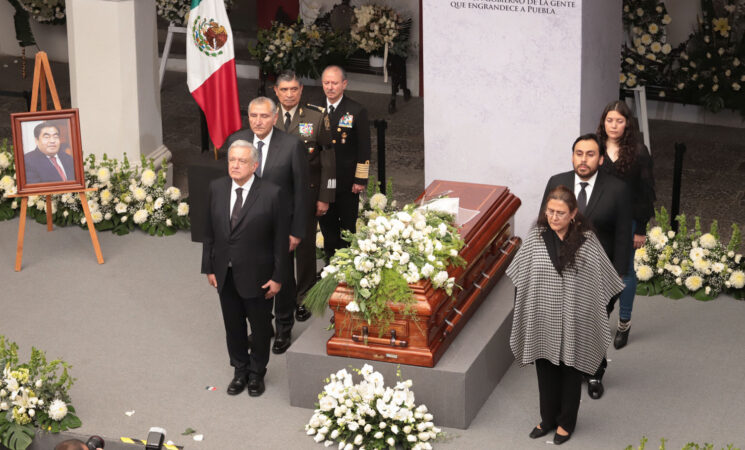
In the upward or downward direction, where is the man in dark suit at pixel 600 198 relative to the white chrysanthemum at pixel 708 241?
upward

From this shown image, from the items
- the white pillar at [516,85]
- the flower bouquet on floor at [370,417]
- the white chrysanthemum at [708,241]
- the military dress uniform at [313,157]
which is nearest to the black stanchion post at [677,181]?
the white pillar at [516,85]

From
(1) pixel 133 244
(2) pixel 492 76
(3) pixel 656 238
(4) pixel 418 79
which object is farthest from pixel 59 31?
(3) pixel 656 238

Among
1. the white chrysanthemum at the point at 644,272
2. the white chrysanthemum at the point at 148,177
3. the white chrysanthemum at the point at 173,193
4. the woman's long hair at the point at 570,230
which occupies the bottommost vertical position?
the white chrysanthemum at the point at 644,272

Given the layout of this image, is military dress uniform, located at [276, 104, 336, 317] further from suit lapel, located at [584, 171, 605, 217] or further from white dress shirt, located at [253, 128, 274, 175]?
suit lapel, located at [584, 171, 605, 217]

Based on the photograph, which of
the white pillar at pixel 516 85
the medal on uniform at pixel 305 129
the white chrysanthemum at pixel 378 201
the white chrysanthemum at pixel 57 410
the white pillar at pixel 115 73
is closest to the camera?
the white chrysanthemum at pixel 57 410

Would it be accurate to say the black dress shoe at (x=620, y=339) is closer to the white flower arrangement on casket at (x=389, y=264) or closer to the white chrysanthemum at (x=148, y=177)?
the white flower arrangement on casket at (x=389, y=264)

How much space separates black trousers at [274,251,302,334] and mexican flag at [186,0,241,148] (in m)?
2.03

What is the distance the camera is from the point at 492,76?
25.6ft

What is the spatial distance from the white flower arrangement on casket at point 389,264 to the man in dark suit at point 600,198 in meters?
0.63

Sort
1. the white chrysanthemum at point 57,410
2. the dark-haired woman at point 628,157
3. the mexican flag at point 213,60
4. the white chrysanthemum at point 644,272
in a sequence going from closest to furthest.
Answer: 1. the white chrysanthemum at point 57,410
2. the dark-haired woman at point 628,157
3. the white chrysanthemum at point 644,272
4. the mexican flag at point 213,60

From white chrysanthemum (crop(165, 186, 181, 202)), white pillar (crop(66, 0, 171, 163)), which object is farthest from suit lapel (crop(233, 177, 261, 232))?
white pillar (crop(66, 0, 171, 163))

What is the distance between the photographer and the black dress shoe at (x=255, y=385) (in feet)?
20.6

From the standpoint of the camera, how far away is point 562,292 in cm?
541

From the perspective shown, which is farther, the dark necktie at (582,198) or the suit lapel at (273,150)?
the suit lapel at (273,150)
